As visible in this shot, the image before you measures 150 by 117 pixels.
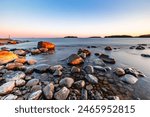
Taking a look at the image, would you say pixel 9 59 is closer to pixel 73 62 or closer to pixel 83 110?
pixel 73 62

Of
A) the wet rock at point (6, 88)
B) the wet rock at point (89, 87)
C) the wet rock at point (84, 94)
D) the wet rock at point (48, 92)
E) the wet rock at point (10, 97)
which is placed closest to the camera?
the wet rock at point (10, 97)

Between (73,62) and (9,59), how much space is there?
17.9 feet

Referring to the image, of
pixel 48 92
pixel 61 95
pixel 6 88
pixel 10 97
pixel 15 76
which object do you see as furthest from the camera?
pixel 15 76

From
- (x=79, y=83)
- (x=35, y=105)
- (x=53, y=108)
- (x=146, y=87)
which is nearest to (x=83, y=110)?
(x=53, y=108)

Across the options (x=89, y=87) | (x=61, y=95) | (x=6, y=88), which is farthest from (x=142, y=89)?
(x=6, y=88)

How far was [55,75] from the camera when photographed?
6770 mm

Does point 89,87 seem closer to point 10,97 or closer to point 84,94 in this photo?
point 84,94

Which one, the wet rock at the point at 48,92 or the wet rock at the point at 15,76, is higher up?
the wet rock at the point at 48,92

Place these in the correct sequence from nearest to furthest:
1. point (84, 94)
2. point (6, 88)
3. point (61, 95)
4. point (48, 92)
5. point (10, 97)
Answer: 1. point (10, 97)
2. point (61, 95)
3. point (48, 92)
4. point (84, 94)
5. point (6, 88)

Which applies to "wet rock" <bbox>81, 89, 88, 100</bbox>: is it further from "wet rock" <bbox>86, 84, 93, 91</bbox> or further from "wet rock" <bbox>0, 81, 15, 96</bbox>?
"wet rock" <bbox>0, 81, 15, 96</bbox>

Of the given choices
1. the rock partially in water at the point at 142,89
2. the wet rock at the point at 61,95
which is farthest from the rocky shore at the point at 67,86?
the rock partially in water at the point at 142,89

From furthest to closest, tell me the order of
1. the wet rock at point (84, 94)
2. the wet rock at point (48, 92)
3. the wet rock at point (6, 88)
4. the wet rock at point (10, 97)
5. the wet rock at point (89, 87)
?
1. the wet rock at point (89, 87)
2. the wet rock at point (6, 88)
3. the wet rock at point (84, 94)
4. the wet rock at point (48, 92)
5. the wet rock at point (10, 97)

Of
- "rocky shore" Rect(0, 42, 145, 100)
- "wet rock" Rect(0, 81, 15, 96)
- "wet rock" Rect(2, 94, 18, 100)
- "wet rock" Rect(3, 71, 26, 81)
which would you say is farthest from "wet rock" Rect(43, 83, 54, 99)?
"wet rock" Rect(3, 71, 26, 81)

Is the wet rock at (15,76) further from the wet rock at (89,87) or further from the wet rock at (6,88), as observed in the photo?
the wet rock at (89,87)
